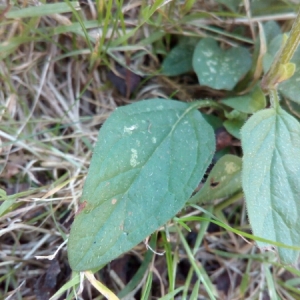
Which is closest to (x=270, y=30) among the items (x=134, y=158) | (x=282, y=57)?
(x=282, y=57)

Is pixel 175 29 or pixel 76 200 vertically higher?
pixel 175 29

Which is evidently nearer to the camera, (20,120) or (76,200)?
(76,200)

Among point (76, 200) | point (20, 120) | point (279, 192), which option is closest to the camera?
point (279, 192)

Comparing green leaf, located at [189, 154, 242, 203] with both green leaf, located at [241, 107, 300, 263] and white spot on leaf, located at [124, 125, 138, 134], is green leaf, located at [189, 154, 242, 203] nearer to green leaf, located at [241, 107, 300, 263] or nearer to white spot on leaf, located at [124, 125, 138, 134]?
green leaf, located at [241, 107, 300, 263]

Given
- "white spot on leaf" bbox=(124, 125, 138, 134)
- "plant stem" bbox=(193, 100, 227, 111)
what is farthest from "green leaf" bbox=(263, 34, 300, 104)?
"white spot on leaf" bbox=(124, 125, 138, 134)

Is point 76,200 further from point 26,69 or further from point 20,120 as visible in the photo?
point 26,69

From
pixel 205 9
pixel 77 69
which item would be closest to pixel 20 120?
pixel 77 69
